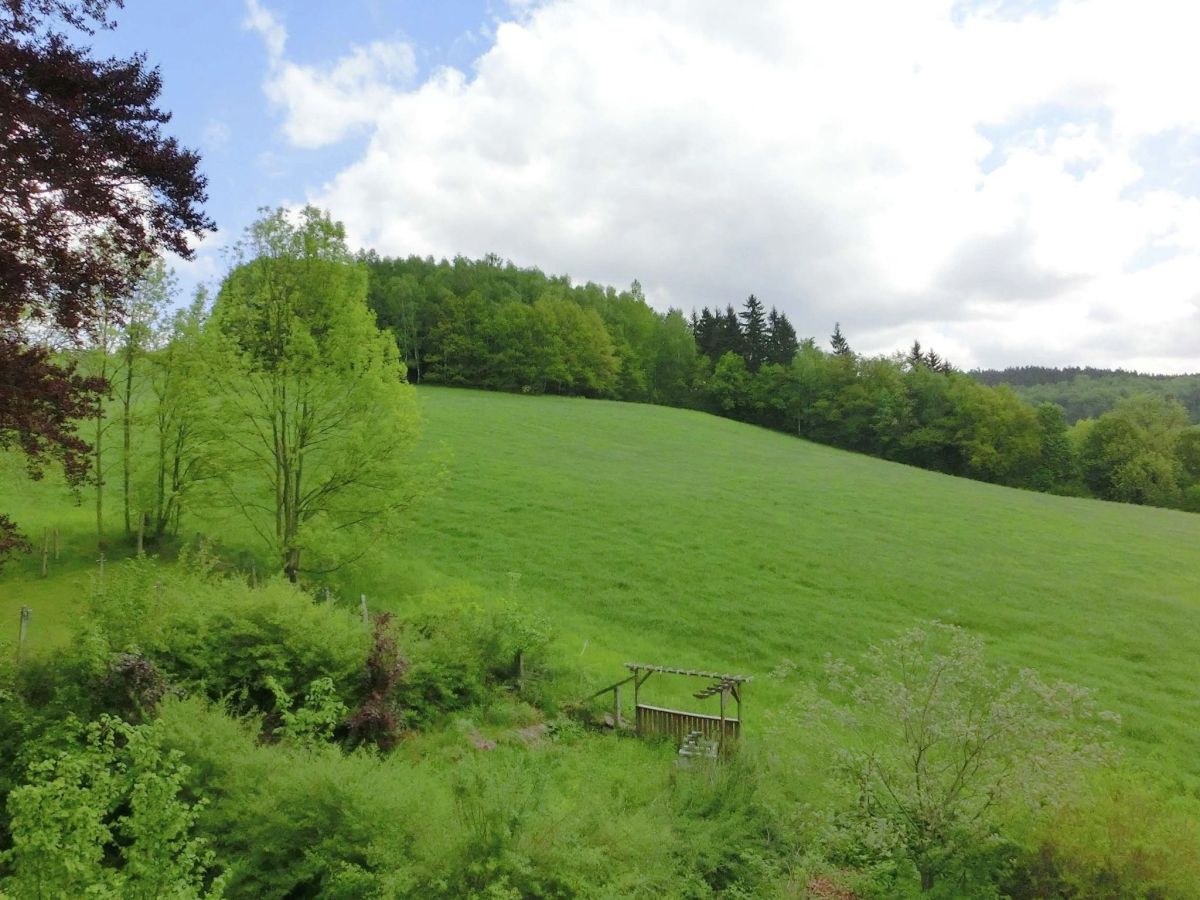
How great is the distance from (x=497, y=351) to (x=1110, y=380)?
643ft

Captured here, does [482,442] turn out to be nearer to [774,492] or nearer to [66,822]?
[774,492]

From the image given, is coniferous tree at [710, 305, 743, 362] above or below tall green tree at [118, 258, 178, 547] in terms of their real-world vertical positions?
above

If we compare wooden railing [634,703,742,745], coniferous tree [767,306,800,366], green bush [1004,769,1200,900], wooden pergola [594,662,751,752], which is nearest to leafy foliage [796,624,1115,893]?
green bush [1004,769,1200,900]

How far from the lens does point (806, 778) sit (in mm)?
12977

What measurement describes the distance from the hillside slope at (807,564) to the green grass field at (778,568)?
0.34 feet

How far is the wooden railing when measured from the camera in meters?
15.7

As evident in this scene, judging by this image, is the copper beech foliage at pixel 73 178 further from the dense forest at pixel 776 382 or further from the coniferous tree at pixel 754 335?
the coniferous tree at pixel 754 335

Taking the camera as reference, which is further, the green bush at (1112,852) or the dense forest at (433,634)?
the green bush at (1112,852)

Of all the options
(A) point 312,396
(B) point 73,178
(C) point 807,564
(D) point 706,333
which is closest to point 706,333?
(D) point 706,333

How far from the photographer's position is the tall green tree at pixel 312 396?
20.9 metres

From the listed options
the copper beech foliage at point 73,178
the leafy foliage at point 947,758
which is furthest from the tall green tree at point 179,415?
the leafy foliage at point 947,758

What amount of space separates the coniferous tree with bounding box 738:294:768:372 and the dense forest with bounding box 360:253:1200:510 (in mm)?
190

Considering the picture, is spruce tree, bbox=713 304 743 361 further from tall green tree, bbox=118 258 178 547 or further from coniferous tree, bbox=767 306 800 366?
tall green tree, bbox=118 258 178 547

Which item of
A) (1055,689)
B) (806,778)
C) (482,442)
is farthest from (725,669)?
(482,442)
